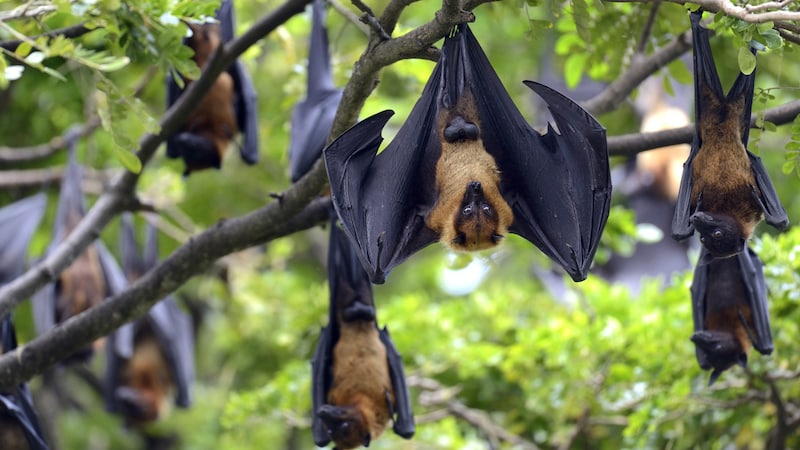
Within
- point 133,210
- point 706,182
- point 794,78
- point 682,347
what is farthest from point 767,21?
point 794,78

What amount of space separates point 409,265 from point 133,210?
8205 mm

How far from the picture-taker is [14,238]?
9.30 m

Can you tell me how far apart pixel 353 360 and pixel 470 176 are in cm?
204

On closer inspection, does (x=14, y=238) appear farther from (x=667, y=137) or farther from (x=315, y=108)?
(x=667, y=137)

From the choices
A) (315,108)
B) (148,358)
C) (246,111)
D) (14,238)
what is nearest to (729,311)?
(315,108)

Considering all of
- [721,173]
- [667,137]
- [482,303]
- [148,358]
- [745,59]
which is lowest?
[148,358]

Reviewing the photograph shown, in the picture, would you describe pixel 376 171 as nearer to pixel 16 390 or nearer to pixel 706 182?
pixel 706 182

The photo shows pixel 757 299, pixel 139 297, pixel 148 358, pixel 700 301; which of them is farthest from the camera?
pixel 148 358

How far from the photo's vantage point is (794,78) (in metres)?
12.3

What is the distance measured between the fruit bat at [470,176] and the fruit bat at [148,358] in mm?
5809

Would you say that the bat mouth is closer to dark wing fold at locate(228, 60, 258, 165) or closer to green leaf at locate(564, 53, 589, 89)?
green leaf at locate(564, 53, 589, 89)

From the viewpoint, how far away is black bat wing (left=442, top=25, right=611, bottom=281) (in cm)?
466

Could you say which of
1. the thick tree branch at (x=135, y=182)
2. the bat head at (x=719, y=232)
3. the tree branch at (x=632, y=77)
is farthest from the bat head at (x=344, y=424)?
the bat head at (x=719, y=232)

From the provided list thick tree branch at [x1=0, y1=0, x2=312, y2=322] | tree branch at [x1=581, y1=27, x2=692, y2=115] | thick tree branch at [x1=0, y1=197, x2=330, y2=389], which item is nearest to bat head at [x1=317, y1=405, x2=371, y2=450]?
thick tree branch at [x1=0, y1=197, x2=330, y2=389]
